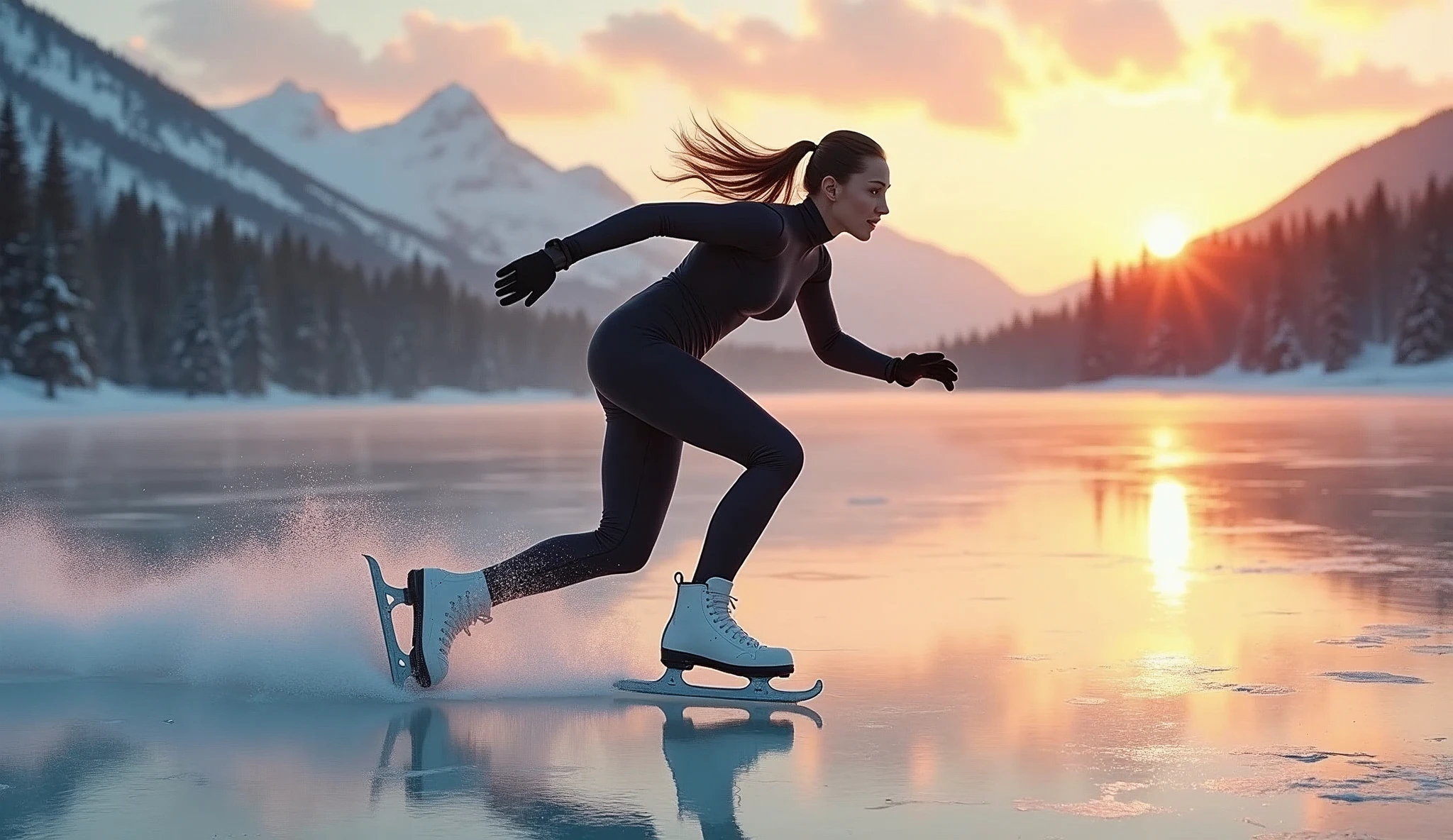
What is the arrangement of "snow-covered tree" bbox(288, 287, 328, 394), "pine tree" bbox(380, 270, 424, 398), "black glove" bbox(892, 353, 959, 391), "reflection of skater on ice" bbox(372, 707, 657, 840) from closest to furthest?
"reflection of skater on ice" bbox(372, 707, 657, 840), "black glove" bbox(892, 353, 959, 391), "snow-covered tree" bbox(288, 287, 328, 394), "pine tree" bbox(380, 270, 424, 398)

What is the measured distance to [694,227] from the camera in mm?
4902

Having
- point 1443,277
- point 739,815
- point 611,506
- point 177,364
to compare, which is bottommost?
point 739,815

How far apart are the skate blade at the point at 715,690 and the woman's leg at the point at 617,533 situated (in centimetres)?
40

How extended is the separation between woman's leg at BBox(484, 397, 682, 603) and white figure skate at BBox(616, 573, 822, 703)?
282 mm

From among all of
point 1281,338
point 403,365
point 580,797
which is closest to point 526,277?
→ point 580,797

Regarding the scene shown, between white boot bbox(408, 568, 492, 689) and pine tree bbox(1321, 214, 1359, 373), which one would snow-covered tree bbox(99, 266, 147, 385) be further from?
white boot bbox(408, 568, 492, 689)

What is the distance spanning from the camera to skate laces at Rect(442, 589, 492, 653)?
5.20m

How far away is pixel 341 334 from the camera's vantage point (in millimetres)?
95562

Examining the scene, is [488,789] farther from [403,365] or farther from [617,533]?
[403,365]

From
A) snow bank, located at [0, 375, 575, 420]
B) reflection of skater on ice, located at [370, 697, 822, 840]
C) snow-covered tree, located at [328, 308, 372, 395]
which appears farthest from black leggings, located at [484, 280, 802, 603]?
snow-covered tree, located at [328, 308, 372, 395]

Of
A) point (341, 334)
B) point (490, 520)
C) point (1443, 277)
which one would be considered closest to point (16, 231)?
point (341, 334)

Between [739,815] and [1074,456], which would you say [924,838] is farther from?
[1074,456]

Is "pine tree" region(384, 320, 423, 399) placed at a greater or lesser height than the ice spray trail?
greater

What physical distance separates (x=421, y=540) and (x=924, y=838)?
19.1 feet
